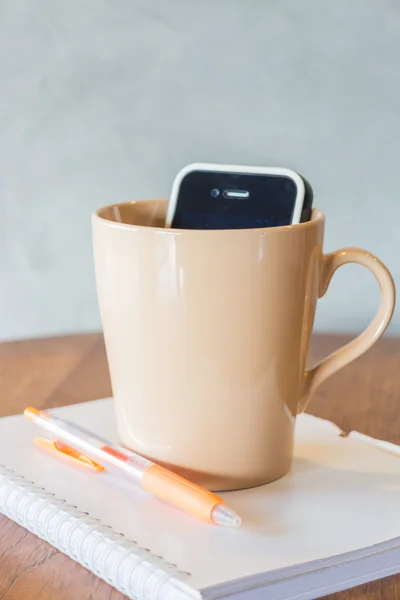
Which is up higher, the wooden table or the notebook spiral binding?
the notebook spiral binding

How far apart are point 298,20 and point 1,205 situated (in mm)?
451

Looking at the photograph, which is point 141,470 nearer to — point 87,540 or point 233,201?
point 87,540

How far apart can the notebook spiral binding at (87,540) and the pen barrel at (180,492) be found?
0.04 meters

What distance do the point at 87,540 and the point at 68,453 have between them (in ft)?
0.36

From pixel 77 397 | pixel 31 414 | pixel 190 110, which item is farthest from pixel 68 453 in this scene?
pixel 190 110

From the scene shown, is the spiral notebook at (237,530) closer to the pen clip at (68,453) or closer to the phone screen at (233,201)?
the pen clip at (68,453)

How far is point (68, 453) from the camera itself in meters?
0.47

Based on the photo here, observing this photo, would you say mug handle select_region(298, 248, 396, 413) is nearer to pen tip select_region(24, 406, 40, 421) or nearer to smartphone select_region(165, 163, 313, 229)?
smartphone select_region(165, 163, 313, 229)

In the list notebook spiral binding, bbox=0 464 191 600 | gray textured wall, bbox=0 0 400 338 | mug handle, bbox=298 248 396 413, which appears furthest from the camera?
gray textured wall, bbox=0 0 400 338

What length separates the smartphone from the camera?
458 millimetres

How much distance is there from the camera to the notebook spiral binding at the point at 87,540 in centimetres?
33

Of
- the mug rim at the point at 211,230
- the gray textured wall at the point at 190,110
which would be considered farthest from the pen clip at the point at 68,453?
the gray textured wall at the point at 190,110

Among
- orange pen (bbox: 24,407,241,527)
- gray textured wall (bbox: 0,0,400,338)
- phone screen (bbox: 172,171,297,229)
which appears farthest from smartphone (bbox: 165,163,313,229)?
gray textured wall (bbox: 0,0,400,338)

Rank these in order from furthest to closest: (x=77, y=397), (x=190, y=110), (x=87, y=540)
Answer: (x=190, y=110)
(x=77, y=397)
(x=87, y=540)
